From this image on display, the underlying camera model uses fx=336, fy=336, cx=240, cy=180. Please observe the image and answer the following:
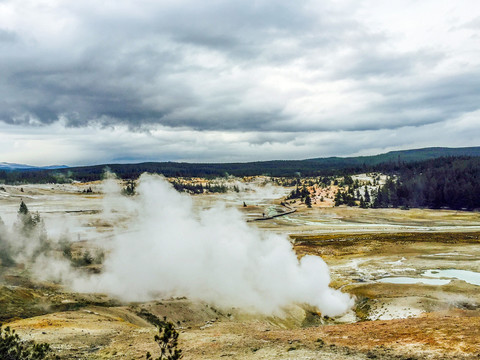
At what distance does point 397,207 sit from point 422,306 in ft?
331

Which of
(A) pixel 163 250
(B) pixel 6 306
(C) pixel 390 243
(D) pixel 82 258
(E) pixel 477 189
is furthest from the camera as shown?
(E) pixel 477 189

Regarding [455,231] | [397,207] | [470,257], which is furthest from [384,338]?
[397,207]

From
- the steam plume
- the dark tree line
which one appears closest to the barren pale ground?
the steam plume

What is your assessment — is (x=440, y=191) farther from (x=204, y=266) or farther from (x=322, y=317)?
(x=204, y=266)

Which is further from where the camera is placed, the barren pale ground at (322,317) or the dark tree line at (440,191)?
the dark tree line at (440,191)

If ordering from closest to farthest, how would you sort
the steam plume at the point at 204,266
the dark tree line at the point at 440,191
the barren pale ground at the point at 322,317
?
the barren pale ground at the point at 322,317 < the steam plume at the point at 204,266 < the dark tree line at the point at 440,191

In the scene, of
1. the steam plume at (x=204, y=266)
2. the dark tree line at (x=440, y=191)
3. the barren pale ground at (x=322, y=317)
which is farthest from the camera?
the dark tree line at (x=440, y=191)

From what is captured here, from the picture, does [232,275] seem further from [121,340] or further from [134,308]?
[121,340]

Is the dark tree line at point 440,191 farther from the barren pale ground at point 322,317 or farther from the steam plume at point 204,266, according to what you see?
the steam plume at point 204,266

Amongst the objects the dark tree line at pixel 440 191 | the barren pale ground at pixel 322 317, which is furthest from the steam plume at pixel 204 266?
the dark tree line at pixel 440 191

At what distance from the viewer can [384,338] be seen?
17.5 m

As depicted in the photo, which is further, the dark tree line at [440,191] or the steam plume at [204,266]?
the dark tree line at [440,191]

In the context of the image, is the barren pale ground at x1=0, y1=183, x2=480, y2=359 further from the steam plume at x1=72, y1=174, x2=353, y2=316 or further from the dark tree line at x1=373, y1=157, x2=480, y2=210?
the dark tree line at x1=373, y1=157, x2=480, y2=210

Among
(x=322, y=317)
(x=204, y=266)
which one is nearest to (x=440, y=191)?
(x=322, y=317)
